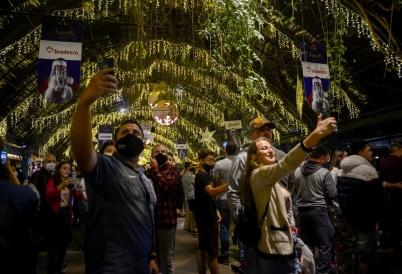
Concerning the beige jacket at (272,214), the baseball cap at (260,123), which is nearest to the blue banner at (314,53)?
the baseball cap at (260,123)

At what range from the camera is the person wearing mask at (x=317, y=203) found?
4.77 metres

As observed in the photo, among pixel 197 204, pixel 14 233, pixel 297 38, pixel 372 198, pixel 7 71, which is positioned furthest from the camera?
pixel 7 71

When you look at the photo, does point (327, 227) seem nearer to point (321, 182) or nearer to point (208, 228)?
point (321, 182)

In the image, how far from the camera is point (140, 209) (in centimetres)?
221

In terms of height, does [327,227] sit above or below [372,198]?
below

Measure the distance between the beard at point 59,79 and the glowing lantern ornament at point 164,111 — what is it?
9.15 ft

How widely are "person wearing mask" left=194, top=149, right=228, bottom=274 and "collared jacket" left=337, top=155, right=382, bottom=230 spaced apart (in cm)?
182

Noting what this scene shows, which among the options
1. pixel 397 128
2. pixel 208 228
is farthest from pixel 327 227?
pixel 397 128

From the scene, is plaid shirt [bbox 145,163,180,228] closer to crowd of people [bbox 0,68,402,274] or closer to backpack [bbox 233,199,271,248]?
crowd of people [bbox 0,68,402,274]

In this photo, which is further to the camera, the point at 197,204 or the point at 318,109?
the point at 318,109

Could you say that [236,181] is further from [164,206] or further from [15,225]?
[15,225]

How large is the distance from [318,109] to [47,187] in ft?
18.7

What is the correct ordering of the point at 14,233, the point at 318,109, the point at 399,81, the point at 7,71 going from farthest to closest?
the point at 7,71 < the point at 399,81 < the point at 318,109 < the point at 14,233

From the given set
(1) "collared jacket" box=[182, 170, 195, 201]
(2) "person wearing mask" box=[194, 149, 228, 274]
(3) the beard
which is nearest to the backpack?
(2) "person wearing mask" box=[194, 149, 228, 274]
